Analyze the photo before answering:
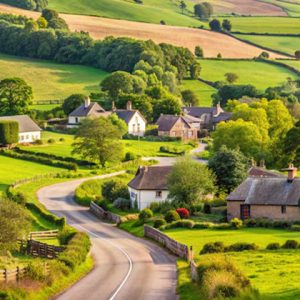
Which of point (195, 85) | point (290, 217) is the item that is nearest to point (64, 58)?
point (195, 85)

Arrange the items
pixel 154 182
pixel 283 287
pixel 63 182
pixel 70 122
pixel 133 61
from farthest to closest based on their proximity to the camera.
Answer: pixel 133 61
pixel 70 122
pixel 63 182
pixel 154 182
pixel 283 287

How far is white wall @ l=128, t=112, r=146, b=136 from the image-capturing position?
139 metres

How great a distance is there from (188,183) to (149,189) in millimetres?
5050

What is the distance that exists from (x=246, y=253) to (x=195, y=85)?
135 m

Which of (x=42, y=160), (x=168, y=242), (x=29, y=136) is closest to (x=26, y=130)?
(x=29, y=136)

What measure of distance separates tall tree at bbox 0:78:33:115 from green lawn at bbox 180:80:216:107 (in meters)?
44.1

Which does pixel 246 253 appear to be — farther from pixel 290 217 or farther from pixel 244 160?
pixel 244 160

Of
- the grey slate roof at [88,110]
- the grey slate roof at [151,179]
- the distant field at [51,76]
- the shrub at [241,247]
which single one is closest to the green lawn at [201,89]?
the distant field at [51,76]

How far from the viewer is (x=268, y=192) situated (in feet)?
226

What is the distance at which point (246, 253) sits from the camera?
50969mm

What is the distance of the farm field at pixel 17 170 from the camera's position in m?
91.8

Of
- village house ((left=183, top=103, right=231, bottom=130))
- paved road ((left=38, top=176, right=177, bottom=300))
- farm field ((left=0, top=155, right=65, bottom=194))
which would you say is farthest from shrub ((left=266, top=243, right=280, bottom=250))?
village house ((left=183, top=103, right=231, bottom=130))

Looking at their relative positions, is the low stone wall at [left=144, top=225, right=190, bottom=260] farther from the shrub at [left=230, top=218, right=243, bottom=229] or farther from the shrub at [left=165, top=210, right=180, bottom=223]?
the shrub at [left=230, top=218, right=243, bottom=229]

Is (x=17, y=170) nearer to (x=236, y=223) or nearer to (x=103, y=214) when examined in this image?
(x=103, y=214)
